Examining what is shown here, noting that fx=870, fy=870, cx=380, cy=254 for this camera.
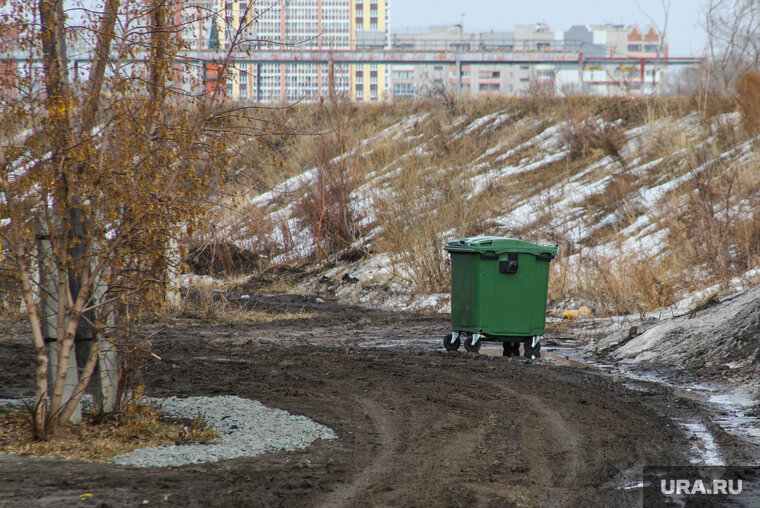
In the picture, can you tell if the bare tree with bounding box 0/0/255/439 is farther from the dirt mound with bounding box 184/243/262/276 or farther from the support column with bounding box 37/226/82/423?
the dirt mound with bounding box 184/243/262/276

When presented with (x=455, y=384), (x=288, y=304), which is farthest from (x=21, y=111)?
(x=288, y=304)

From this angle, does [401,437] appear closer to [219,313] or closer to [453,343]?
[453,343]

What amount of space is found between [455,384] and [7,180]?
4863mm

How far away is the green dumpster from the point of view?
1123 centimetres

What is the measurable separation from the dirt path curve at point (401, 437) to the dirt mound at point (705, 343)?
3.74ft

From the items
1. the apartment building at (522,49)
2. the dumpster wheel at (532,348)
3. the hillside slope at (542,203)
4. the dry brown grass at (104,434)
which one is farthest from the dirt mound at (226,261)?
the dry brown grass at (104,434)

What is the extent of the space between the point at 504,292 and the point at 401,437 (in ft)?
16.8

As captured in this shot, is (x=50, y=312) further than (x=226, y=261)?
No

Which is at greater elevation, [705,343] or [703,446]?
[703,446]

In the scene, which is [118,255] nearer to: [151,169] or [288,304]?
[151,169]

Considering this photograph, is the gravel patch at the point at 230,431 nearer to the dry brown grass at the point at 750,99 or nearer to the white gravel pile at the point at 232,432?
the white gravel pile at the point at 232,432

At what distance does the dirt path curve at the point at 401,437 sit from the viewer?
16.1 ft

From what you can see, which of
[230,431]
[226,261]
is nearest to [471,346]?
[230,431]

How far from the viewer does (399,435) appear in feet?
21.4
